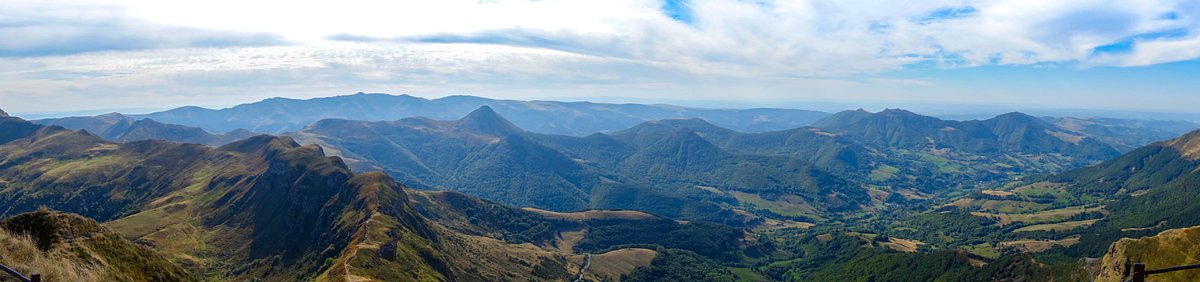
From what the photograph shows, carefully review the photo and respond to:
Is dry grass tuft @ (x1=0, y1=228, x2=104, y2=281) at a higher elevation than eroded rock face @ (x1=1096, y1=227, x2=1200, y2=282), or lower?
higher

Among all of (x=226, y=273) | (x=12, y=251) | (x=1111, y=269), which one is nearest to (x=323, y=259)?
(x=226, y=273)

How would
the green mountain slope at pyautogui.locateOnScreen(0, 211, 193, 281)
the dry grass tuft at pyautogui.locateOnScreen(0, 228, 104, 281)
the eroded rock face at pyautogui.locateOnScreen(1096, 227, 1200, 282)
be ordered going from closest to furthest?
1. the dry grass tuft at pyautogui.locateOnScreen(0, 228, 104, 281)
2. the green mountain slope at pyautogui.locateOnScreen(0, 211, 193, 281)
3. the eroded rock face at pyautogui.locateOnScreen(1096, 227, 1200, 282)

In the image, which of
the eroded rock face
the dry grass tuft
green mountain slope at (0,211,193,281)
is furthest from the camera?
the eroded rock face

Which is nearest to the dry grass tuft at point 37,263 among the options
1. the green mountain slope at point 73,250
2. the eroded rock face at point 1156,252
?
the green mountain slope at point 73,250

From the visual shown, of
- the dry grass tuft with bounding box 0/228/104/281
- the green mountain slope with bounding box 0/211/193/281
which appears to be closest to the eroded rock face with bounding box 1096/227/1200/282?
the dry grass tuft with bounding box 0/228/104/281

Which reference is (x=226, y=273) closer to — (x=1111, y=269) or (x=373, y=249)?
(x=373, y=249)

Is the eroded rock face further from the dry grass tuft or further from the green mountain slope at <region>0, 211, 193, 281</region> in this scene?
the green mountain slope at <region>0, 211, 193, 281</region>

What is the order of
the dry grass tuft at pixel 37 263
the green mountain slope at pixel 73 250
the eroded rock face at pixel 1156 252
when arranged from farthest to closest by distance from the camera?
the eroded rock face at pixel 1156 252
the green mountain slope at pixel 73 250
the dry grass tuft at pixel 37 263

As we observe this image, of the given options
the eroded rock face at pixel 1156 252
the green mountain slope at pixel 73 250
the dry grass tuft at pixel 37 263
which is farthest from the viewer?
the eroded rock face at pixel 1156 252

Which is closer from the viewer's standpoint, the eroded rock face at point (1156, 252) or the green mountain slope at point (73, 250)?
the green mountain slope at point (73, 250)

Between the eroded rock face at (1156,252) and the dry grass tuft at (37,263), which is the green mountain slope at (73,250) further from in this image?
the eroded rock face at (1156,252)
